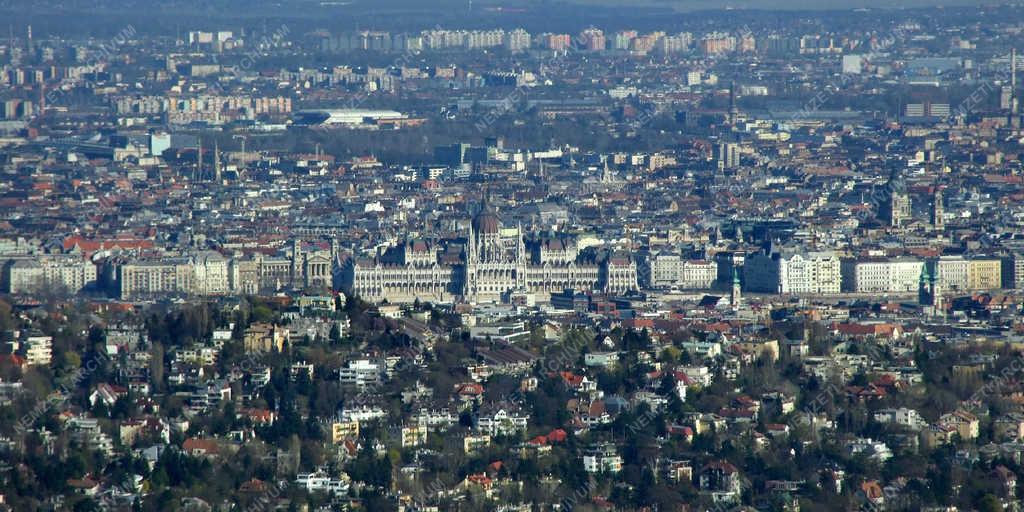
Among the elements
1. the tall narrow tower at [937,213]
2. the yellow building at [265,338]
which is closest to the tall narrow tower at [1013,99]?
the tall narrow tower at [937,213]

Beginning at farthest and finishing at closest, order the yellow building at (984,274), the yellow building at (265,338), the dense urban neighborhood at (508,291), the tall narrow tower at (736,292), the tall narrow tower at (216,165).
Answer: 1. the tall narrow tower at (216,165)
2. the yellow building at (984,274)
3. the tall narrow tower at (736,292)
4. the yellow building at (265,338)
5. the dense urban neighborhood at (508,291)

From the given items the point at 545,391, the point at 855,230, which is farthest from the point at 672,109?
the point at 545,391

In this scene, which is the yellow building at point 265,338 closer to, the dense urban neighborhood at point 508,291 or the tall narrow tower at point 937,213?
the dense urban neighborhood at point 508,291

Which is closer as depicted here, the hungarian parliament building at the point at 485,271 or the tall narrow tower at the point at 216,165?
the hungarian parliament building at the point at 485,271

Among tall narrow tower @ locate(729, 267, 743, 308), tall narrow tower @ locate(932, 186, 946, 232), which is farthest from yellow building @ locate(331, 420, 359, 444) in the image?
tall narrow tower @ locate(932, 186, 946, 232)

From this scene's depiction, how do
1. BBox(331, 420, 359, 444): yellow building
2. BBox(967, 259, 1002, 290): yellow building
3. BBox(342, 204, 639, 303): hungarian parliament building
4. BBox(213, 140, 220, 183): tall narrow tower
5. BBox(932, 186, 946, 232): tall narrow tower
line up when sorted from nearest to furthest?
BBox(331, 420, 359, 444): yellow building < BBox(342, 204, 639, 303): hungarian parliament building < BBox(967, 259, 1002, 290): yellow building < BBox(932, 186, 946, 232): tall narrow tower < BBox(213, 140, 220, 183): tall narrow tower

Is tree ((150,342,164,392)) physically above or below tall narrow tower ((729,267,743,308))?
above

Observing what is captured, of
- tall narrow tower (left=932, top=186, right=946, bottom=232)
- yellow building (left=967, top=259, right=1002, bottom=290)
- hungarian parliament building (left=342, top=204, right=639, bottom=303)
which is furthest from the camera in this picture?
tall narrow tower (left=932, top=186, right=946, bottom=232)

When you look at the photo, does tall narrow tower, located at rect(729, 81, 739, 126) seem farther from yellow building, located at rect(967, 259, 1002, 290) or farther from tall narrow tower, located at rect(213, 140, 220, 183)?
yellow building, located at rect(967, 259, 1002, 290)

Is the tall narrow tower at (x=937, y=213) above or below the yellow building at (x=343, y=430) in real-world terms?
below
